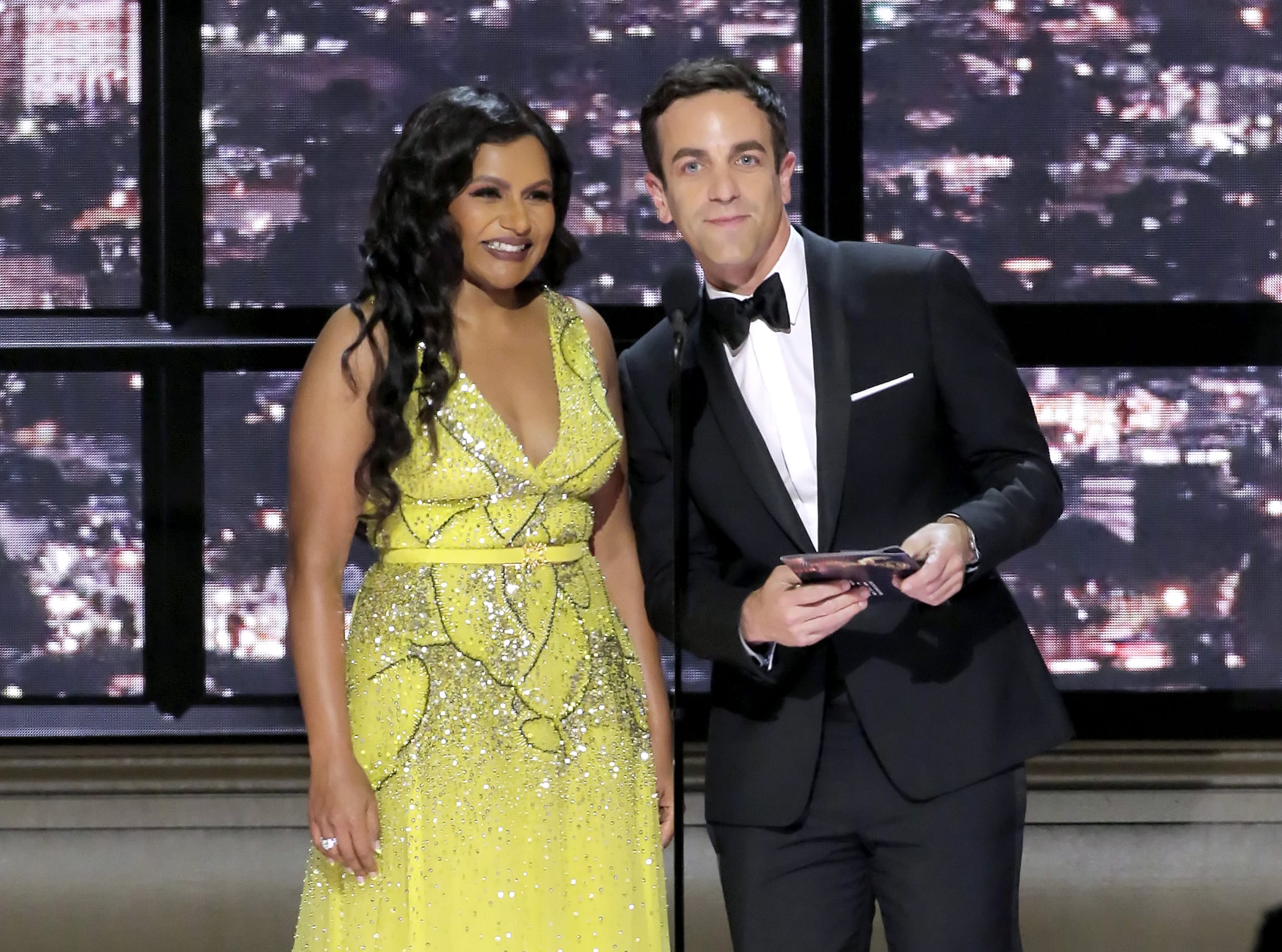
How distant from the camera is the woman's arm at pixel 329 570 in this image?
7.60ft

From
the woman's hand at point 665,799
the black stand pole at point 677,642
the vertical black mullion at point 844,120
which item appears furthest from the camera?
the vertical black mullion at point 844,120

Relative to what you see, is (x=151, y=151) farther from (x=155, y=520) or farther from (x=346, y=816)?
(x=346, y=816)

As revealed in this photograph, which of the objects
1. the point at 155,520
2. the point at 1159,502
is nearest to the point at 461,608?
the point at 155,520

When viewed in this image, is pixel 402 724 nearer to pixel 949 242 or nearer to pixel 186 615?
pixel 186 615

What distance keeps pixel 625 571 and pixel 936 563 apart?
0.74 m

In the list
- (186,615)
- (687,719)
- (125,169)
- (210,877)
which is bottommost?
(210,877)

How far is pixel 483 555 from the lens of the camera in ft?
7.95

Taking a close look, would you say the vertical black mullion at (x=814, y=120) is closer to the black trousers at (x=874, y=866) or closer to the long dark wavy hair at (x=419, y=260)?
the long dark wavy hair at (x=419, y=260)

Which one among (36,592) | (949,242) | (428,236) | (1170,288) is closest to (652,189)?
(428,236)

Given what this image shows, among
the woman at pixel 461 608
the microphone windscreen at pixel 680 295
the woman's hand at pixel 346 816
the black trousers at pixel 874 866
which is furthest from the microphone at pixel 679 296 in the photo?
the woman's hand at pixel 346 816

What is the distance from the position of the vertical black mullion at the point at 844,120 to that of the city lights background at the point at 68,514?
70.1 inches

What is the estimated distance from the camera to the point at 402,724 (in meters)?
2.37

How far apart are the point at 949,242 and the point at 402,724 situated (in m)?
2.11

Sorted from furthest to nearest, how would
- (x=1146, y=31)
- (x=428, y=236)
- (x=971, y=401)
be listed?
(x=1146, y=31)
(x=428, y=236)
(x=971, y=401)
